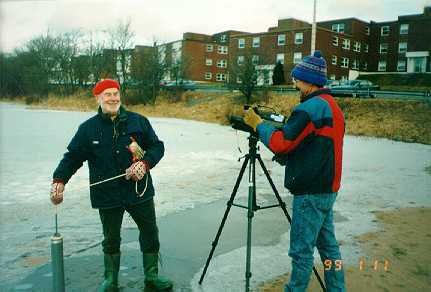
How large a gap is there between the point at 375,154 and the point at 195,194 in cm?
830

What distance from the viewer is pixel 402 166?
444 inches

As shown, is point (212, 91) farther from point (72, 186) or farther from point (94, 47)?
point (72, 186)

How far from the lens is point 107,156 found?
3.63 meters

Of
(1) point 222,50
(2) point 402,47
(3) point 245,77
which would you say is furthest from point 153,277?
(1) point 222,50

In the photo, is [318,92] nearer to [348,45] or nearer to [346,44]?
[346,44]

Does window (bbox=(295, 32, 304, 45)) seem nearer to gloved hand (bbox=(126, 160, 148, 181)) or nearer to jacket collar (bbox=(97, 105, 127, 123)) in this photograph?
jacket collar (bbox=(97, 105, 127, 123))

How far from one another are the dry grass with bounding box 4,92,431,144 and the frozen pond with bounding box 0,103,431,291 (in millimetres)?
4421

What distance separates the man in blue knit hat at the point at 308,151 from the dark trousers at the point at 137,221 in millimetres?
1314

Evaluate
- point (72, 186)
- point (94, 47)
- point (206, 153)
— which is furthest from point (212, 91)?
point (72, 186)

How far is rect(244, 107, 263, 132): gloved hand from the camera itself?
323 cm

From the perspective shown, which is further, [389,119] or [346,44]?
[346,44]

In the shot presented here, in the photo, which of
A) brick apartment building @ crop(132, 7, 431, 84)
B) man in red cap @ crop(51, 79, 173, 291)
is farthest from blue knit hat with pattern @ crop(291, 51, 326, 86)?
brick apartment building @ crop(132, 7, 431, 84)

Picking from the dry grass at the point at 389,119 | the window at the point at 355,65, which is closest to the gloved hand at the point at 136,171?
the dry grass at the point at 389,119

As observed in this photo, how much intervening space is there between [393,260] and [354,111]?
68.6 ft
